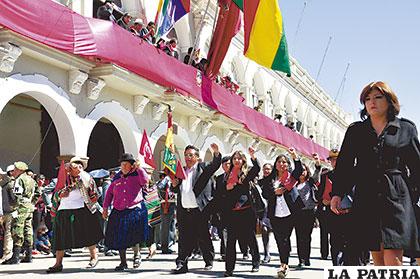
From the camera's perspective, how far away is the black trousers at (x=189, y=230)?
719 centimetres

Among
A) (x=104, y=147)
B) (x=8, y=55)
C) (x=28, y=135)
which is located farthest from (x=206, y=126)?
(x=8, y=55)

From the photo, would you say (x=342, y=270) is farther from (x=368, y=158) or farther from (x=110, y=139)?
(x=110, y=139)

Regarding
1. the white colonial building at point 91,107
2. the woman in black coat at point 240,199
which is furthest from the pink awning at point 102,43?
the woman in black coat at point 240,199

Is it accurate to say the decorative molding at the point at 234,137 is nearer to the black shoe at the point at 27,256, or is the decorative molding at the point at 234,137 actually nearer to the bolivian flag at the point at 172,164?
the bolivian flag at the point at 172,164

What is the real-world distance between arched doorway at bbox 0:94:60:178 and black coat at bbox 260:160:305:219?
299 inches

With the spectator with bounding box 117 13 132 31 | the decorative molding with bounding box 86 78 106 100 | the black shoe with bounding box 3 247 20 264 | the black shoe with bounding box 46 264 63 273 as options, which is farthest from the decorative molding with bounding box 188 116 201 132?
the black shoe with bounding box 46 264 63 273

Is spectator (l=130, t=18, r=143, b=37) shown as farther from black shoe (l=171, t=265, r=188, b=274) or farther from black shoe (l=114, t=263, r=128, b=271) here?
black shoe (l=171, t=265, r=188, b=274)

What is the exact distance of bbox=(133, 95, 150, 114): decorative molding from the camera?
1381 cm

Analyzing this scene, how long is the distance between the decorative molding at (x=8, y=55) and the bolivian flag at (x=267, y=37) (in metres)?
4.62

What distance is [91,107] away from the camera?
485 inches

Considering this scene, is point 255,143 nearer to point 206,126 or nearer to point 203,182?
point 206,126

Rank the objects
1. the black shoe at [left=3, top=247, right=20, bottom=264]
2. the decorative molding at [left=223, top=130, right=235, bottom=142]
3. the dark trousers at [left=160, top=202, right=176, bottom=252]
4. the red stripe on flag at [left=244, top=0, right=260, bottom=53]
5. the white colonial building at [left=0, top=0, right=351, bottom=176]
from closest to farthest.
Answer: the black shoe at [left=3, top=247, right=20, bottom=264] < the white colonial building at [left=0, top=0, right=351, bottom=176] < the dark trousers at [left=160, top=202, right=176, bottom=252] < the red stripe on flag at [left=244, top=0, right=260, bottom=53] < the decorative molding at [left=223, top=130, right=235, bottom=142]

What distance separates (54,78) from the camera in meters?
11.3

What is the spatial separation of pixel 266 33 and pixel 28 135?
717 cm
